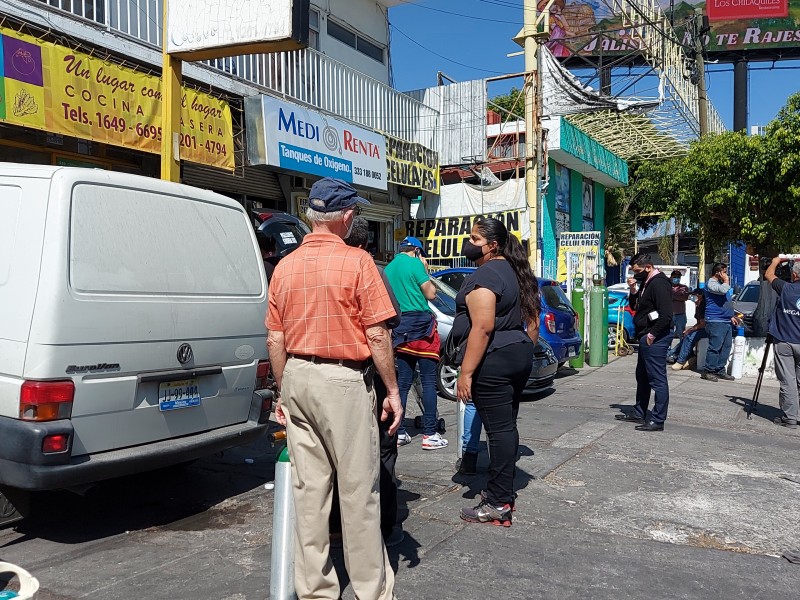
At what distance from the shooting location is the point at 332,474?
10.2ft

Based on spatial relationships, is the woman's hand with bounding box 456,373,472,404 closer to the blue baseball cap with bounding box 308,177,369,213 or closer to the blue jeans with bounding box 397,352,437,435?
the blue jeans with bounding box 397,352,437,435

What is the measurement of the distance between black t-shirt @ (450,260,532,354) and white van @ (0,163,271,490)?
159 centimetres

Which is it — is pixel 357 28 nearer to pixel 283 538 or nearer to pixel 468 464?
pixel 468 464

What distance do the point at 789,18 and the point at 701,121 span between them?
23.9 meters

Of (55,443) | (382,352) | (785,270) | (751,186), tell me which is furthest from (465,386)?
(751,186)

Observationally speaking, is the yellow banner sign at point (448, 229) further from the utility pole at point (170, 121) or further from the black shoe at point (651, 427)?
the black shoe at point (651, 427)

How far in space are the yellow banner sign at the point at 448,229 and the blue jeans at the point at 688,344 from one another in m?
4.63

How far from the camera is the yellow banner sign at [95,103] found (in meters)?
7.30

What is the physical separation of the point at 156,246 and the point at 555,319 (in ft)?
23.1

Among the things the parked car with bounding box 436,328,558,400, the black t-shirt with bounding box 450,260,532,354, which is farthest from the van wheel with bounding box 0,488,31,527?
the parked car with bounding box 436,328,558,400

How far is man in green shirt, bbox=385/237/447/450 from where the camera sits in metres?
6.01

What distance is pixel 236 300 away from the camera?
15.8 feet

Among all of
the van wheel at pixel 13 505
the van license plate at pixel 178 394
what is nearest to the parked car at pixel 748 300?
the van license plate at pixel 178 394

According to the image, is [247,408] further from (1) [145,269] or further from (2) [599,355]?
(2) [599,355]
